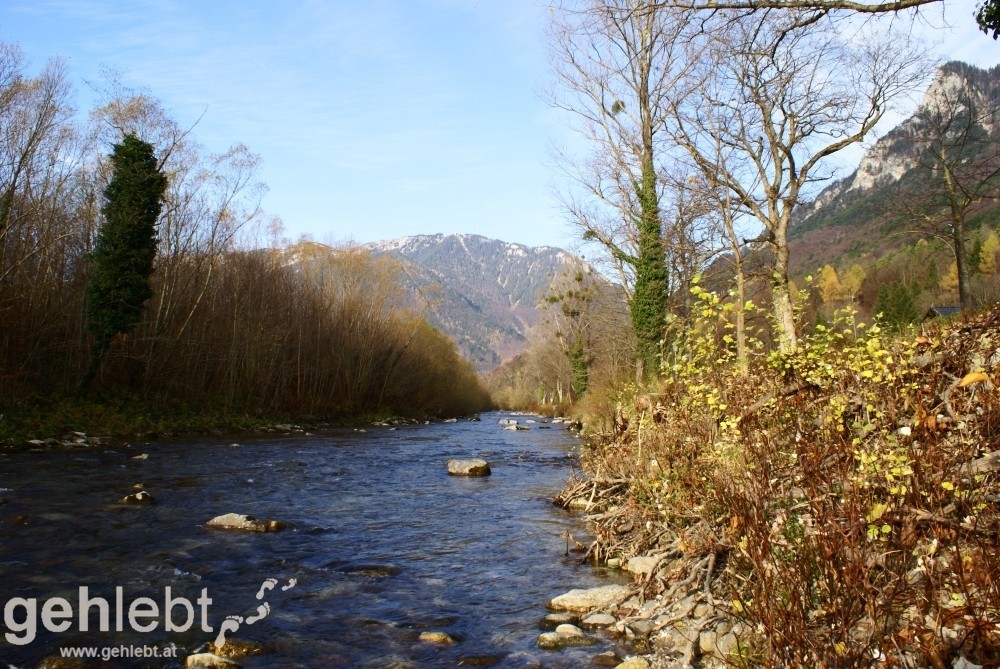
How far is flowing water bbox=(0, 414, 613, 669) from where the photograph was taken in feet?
17.4

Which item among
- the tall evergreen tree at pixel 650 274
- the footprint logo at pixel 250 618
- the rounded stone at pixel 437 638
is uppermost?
the tall evergreen tree at pixel 650 274

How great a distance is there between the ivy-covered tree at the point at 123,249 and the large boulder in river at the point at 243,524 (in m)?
16.5

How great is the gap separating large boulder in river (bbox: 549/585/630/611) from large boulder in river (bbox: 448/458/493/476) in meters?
9.13

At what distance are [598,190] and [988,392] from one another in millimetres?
19937

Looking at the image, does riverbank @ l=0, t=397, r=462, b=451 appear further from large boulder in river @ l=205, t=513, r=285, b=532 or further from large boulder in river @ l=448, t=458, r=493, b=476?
large boulder in river @ l=448, t=458, r=493, b=476

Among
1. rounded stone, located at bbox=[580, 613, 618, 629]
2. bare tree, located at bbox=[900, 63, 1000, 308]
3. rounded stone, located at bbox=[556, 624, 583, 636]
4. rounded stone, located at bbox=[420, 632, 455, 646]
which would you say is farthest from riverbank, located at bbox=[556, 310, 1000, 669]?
bare tree, located at bbox=[900, 63, 1000, 308]

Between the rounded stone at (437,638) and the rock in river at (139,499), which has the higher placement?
the rock in river at (139,499)

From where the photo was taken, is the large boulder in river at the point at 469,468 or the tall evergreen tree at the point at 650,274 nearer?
the large boulder in river at the point at 469,468

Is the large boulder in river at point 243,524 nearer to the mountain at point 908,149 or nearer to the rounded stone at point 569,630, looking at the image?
the rounded stone at point 569,630

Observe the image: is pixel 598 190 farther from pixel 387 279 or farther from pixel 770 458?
pixel 387 279

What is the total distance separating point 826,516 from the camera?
3.91 m

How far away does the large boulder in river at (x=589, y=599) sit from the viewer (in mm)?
5941

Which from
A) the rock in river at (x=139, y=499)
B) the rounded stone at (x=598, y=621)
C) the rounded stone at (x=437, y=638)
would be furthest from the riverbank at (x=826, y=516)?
the rock in river at (x=139, y=499)

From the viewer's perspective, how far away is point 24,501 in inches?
392
